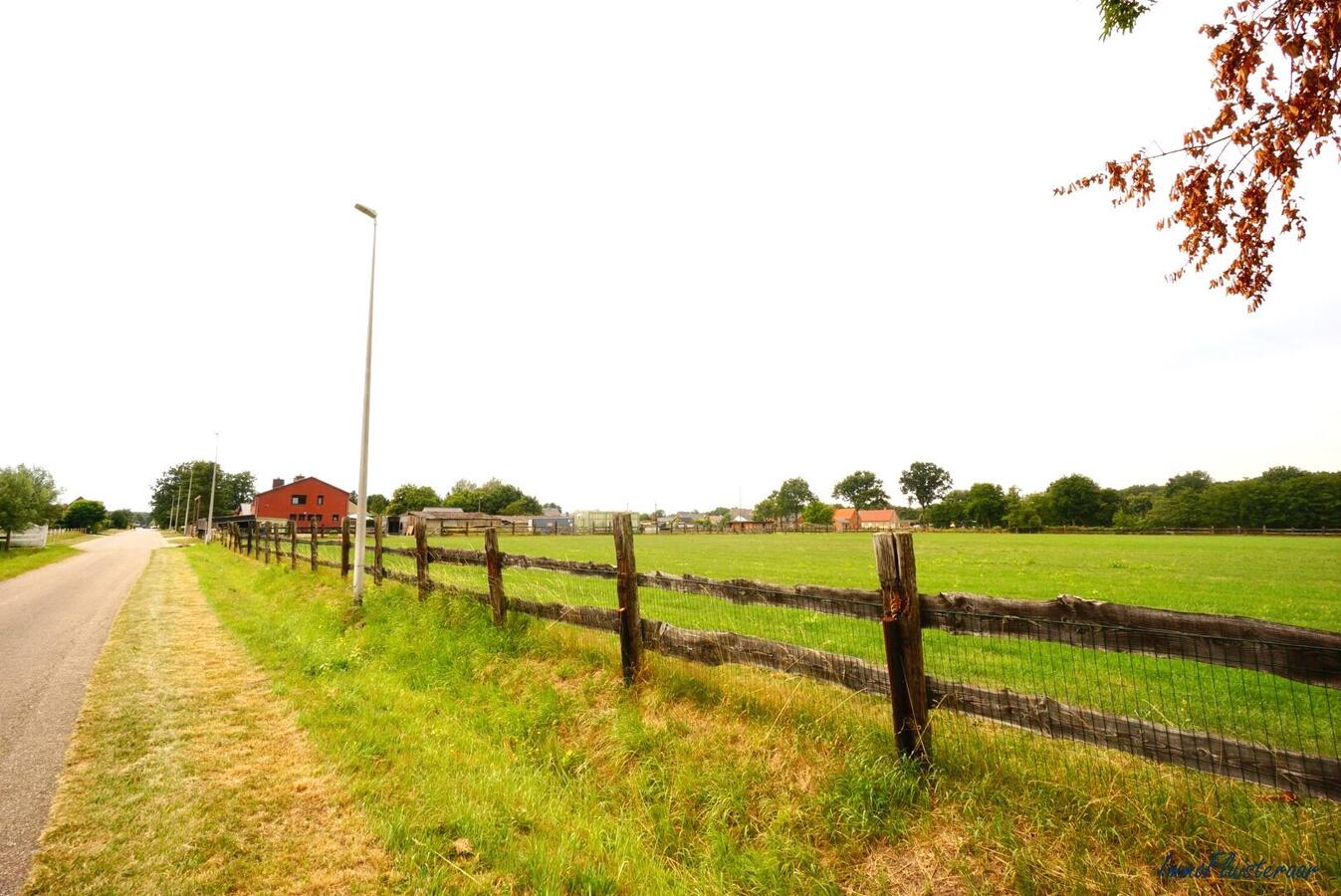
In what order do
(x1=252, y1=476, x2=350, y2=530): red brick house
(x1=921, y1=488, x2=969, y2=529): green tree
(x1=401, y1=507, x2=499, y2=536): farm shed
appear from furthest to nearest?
(x1=921, y1=488, x2=969, y2=529): green tree < (x1=252, y1=476, x2=350, y2=530): red brick house < (x1=401, y1=507, x2=499, y2=536): farm shed

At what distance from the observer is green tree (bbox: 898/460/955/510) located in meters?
154

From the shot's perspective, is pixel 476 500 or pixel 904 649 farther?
pixel 476 500

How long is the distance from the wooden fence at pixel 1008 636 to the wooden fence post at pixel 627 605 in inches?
0.5

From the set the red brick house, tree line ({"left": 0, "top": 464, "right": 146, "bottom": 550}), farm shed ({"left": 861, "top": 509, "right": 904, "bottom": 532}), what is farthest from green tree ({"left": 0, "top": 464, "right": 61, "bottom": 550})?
farm shed ({"left": 861, "top": 509, "right": 904, "bottom": 532})

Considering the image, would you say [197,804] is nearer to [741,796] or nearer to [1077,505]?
[741,796]

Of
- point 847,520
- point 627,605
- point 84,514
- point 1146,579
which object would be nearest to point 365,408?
point 627,605

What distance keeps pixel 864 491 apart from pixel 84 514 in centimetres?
16074

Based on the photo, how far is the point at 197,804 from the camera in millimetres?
4004

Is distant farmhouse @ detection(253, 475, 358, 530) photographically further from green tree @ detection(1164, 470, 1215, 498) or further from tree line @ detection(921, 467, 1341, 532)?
green tree @ detection(1164, 470, 1215, 498)

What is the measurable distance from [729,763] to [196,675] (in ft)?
22.4

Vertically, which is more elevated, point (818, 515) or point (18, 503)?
point (18, 503)

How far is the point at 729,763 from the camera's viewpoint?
414 cm

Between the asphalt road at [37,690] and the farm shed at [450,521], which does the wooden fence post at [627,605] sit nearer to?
the asphalt road at [37,690]

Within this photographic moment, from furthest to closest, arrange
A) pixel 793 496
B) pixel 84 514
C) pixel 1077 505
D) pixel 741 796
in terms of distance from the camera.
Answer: pixel 793 496 < pixel 84 514 < pixel 1077 505 < pixel 741 796
